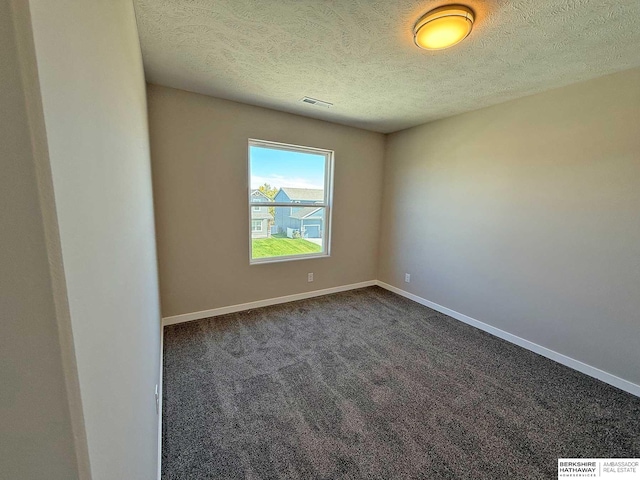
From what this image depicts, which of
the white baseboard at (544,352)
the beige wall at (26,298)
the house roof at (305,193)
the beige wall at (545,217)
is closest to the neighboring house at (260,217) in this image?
the house roof at (305,193)

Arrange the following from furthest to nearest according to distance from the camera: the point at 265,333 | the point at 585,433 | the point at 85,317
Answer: the point at 265,333 < the point at 585,433 < the point at 85,317

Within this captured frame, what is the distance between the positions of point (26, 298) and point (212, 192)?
274 centimetres

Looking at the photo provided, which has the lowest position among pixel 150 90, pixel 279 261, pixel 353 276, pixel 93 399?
pixel 353 276

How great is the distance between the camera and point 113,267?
62cm

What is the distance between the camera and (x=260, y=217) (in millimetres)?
3205

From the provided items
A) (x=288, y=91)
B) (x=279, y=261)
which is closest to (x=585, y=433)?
(x=279, y=261)

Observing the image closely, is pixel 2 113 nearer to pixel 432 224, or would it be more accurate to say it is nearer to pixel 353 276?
pixel 432 224

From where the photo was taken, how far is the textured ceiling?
55.3 inches

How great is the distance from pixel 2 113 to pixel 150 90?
2830 mm

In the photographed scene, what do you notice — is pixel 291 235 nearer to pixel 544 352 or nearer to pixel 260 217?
pixel 260 217

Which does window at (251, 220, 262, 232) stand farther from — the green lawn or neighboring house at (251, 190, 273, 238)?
the green lawn

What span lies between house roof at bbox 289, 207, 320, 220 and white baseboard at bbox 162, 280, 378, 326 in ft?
3.58

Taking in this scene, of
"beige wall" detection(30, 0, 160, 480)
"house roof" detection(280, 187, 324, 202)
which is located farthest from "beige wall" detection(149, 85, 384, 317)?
"beige wall" detection(30, 0, 160, 480)

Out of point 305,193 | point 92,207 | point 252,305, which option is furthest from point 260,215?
point 92,207
